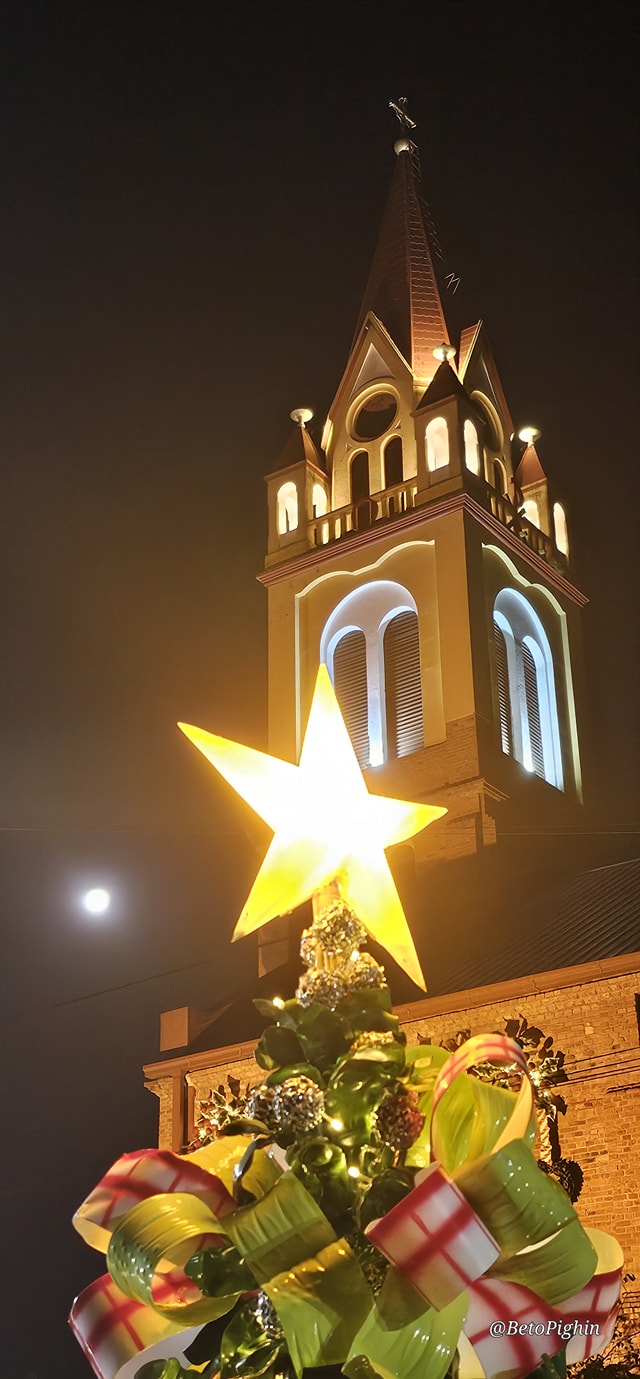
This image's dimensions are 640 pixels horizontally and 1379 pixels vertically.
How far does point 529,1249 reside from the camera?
416 cm

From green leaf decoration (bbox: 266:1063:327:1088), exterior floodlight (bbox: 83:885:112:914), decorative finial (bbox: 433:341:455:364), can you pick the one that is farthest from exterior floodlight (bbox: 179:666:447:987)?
decorative finial (bbox: 433:341:455:364)

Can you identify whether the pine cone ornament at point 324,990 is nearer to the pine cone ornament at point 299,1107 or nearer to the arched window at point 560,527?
the pine cone ornament at point 299,1107

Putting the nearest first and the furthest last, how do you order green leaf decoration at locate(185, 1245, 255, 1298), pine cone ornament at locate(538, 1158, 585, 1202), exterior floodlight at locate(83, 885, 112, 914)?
1. green leaf decoration at locate(185, 1245, 255, 1298)
2. pine cone ornament at locate(538, 1158, 585, 1202)
3. exterior floodlight at locate(83, 885, 112, 914)

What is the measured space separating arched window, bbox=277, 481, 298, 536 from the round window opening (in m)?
2.02

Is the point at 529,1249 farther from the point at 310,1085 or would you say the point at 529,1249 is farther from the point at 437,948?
the point at 437,948

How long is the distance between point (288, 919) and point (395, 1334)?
65.7ft

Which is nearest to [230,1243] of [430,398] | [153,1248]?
[153,1248]

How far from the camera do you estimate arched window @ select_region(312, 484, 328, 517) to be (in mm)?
33750

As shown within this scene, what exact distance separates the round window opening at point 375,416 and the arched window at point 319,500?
1482 mm

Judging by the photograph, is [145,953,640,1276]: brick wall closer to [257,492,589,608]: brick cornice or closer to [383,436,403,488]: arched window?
[257,492,589,608]: brick cornice

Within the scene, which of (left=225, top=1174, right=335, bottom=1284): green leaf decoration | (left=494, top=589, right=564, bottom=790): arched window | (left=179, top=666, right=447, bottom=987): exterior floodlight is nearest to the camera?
(left=225, top=1174, right=335, bottom=1284): green leaf decoration

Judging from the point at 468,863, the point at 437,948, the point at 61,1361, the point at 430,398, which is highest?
the point at 430,398

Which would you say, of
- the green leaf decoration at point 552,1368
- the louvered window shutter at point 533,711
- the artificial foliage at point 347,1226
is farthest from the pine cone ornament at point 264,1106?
the louvered window shutter at point 533,711

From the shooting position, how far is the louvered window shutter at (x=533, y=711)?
1208 inches
